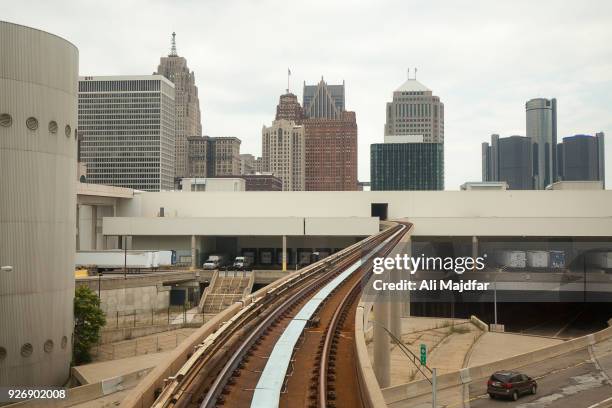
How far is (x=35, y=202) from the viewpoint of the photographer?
86.0ft

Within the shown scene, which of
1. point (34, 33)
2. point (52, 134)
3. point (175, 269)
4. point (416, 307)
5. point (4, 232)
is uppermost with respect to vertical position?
point (34, 33)

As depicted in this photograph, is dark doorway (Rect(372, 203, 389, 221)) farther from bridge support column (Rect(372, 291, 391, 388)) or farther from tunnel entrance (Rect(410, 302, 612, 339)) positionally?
bridge support column (Rect(372, 291, 391, 388))

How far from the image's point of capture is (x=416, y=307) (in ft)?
212

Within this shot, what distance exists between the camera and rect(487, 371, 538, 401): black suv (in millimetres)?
23922

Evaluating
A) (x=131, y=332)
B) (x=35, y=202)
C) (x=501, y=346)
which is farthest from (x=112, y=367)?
(x=501, y=346)

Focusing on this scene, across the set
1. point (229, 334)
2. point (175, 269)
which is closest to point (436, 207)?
point (175, 269)

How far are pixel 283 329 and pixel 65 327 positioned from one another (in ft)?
50.3

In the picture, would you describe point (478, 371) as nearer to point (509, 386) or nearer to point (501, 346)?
point (509, 386)

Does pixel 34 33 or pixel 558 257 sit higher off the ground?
pixel 34 33

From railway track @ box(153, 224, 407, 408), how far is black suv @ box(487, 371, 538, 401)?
23.3 ft

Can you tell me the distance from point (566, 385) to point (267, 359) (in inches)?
723

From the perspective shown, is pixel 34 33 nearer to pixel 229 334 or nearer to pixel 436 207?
pixel 229 334

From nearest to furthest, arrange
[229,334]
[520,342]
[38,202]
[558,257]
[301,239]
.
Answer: [229,334]
[38,202]
[520,342]
[558,257]
[301,239]

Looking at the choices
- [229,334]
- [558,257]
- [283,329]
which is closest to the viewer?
[229,334]
